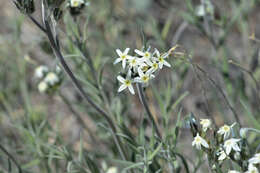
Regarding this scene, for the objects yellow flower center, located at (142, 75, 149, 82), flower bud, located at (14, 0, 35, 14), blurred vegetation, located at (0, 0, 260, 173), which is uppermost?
flower bud, located at (14, 0, 35, 14)

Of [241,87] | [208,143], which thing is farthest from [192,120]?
[241,87]

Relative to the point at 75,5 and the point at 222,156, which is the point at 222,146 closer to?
the point at 222,156

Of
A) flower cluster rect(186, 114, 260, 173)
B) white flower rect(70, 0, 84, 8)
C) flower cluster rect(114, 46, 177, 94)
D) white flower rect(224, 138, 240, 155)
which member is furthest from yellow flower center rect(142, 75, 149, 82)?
white flower rect(70, 0, 84, 8)

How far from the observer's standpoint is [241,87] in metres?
2.86

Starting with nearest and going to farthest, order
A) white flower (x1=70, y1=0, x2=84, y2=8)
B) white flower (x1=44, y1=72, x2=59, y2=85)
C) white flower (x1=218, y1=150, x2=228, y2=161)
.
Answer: white flower (x1=218, y1=150, x2=228, y2=161)
white flower (x1=70, y1=0, x2=84, y2=8)
white flower (x1=44, y1=72, x2=59, y2=85)

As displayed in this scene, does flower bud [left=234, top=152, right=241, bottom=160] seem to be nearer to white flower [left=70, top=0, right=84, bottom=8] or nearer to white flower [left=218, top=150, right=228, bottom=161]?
white flower [left=218, top=150, right=228, bottom=161]

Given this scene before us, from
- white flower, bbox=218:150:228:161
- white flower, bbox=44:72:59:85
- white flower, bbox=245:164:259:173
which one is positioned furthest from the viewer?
white flower, bbox=44:72:59:85

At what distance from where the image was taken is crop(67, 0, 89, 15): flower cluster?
2.08 meters

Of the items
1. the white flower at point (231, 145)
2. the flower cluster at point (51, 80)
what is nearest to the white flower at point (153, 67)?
the white flower at point (231, 145)

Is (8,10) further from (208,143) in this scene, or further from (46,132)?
(208,143)

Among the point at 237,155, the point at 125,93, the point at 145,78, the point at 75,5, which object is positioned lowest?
the point at 125,93

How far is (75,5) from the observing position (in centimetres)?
208

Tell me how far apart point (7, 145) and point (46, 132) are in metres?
0.46

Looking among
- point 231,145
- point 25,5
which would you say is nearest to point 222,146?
point 231,145
